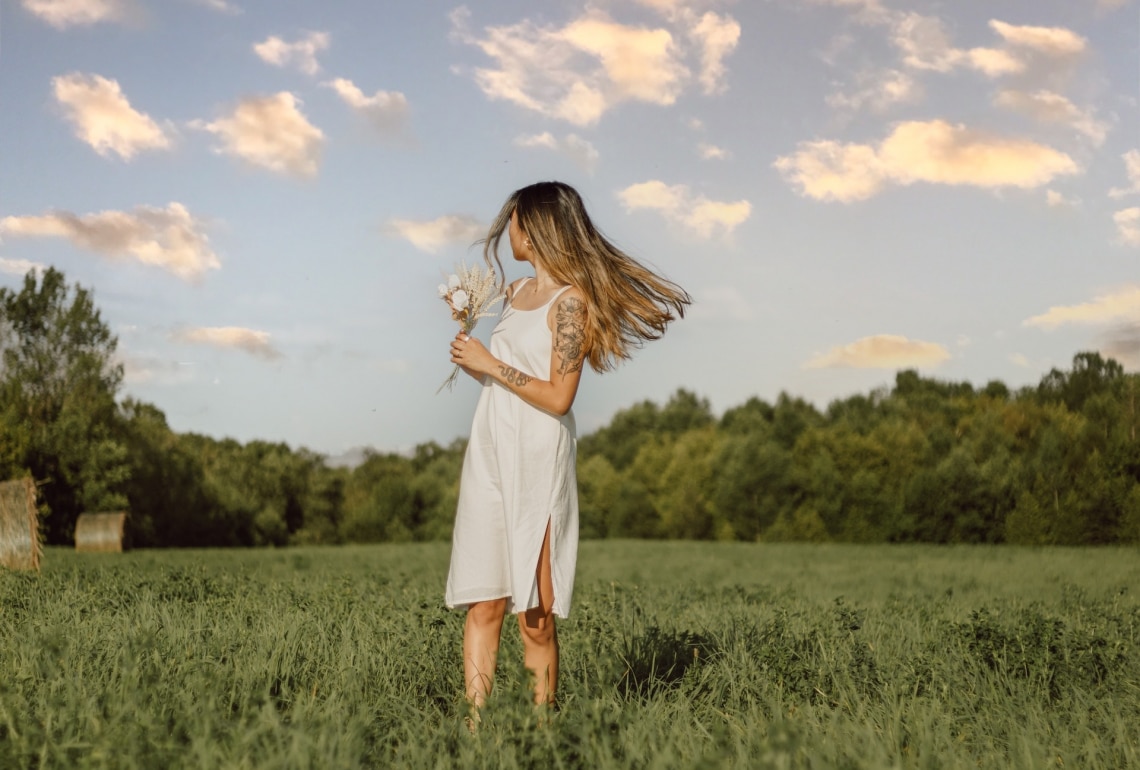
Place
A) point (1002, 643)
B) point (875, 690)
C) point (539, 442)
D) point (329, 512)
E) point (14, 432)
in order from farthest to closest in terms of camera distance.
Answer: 1. point (329, 512)
2. point (14, 432)
3. point (1002, 643)
4. point (875, 690)
5. point (539, 442)

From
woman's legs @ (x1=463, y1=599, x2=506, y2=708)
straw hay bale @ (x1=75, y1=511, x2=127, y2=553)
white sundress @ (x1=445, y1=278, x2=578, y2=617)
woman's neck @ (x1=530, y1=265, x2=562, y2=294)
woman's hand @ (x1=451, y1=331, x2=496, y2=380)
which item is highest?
woman's neck @ (x1=530, y1=265, x2=562, y2=294)

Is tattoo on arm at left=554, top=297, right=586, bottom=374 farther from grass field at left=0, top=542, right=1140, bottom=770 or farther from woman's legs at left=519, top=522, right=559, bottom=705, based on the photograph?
grass field at left=0, top=542, right=1140, bottom=770

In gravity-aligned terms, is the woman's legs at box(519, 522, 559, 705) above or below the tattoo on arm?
below

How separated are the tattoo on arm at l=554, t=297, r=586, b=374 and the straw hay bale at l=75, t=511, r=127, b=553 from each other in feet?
76.6

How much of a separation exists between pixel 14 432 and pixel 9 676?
1387 inches

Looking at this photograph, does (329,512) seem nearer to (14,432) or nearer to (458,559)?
(14,432)

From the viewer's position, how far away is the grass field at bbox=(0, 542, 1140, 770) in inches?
123

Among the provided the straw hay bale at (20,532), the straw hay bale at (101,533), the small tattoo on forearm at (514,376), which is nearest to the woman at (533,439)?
the small tattoo on forearm at (514,376)

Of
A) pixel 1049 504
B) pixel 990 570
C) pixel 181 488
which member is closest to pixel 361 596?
pixel 990 570

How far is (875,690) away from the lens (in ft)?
16.0

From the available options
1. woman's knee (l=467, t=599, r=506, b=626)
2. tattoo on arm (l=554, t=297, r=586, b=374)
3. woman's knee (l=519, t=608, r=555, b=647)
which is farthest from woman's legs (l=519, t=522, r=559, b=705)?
tattoo on arm (l=554, t=297, r=586, b=374)

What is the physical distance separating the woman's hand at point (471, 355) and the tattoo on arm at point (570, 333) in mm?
296

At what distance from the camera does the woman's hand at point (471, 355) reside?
391 centimetres

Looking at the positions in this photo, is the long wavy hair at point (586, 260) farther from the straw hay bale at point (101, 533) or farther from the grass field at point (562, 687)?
the straw hay bale at point (101, 533)
